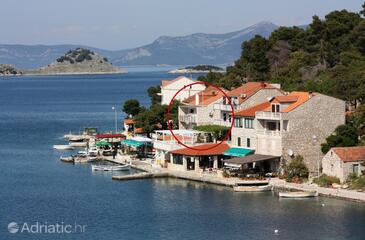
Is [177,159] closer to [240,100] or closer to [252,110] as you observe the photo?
[240,100]

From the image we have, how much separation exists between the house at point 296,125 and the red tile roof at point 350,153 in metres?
3.56

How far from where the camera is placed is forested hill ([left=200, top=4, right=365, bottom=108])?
79.3 meters

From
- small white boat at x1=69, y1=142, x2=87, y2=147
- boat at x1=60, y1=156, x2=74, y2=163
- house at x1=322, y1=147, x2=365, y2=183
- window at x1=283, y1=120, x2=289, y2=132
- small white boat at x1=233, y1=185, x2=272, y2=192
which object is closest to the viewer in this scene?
house at x1=322, y1=147, x2=365, y2=183

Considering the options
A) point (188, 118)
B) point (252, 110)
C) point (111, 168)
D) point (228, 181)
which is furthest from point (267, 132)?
point (111, 168)

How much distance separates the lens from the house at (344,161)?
4778 centimetres

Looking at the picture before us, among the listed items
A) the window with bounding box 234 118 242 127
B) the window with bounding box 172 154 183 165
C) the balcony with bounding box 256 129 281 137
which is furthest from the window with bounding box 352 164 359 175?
the window with bounding box 172 154 183 165

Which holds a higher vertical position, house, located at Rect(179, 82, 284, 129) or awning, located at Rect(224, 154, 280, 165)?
house, located at Rect(179, 82, 284, 129)

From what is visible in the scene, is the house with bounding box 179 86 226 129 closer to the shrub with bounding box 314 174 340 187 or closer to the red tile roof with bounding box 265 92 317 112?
the red tile roof with bounding box 265 92 317 112

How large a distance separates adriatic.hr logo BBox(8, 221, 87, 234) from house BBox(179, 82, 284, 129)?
19.7 metres

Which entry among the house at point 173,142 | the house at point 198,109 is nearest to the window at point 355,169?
the house at point 173,142

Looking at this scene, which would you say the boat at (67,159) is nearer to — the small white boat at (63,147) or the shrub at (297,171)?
the small white boat at (63,147)

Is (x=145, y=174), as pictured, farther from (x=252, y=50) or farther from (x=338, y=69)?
(x=252, y=50)

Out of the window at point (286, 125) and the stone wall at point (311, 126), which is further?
the window at point (286, 125)

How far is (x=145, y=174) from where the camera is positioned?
55781 millimetres
